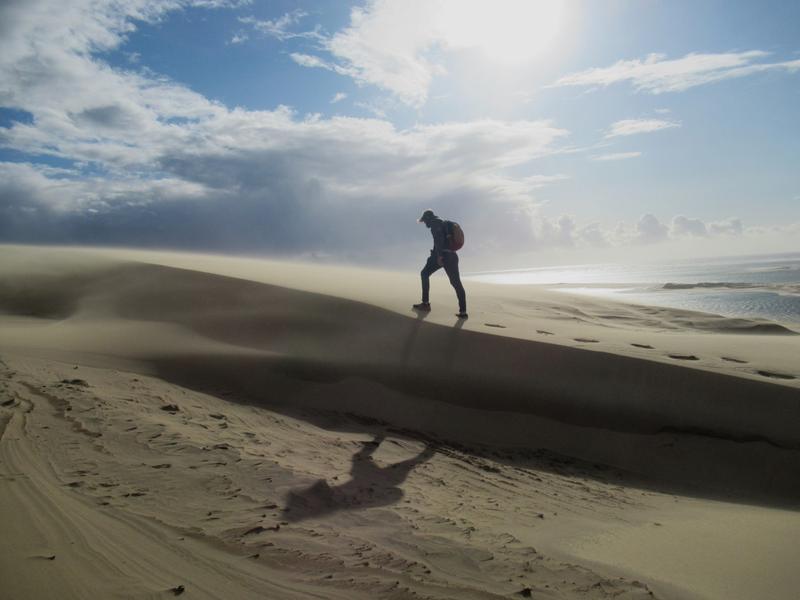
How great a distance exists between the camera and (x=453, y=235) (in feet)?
25.4

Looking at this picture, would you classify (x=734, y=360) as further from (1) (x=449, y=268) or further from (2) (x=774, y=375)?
(1) (x=449, y=268)

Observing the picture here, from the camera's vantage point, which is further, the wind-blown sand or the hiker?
the hiker

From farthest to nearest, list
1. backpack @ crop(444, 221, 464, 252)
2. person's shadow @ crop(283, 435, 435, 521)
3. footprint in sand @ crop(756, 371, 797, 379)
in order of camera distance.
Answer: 1. backpack @ crop(444, 221, 464, 252)
2. footprint in sand @ crop(756, 371, 797, 379)
3. person's shadow @ crop(283, 435, 435, 521)

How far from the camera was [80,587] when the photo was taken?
5.85 feet

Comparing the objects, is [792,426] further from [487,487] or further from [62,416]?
[62,416]

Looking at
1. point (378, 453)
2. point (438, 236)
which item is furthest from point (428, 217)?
point (378, 453)

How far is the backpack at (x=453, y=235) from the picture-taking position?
7.72 metres

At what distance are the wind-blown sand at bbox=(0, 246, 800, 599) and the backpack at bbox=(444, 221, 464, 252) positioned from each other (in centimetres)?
130

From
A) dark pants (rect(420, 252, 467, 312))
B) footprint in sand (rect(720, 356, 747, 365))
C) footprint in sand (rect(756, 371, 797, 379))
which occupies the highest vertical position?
dark pants (rect(420, 252, 467, 312))

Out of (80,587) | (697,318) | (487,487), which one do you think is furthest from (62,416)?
(697,318)

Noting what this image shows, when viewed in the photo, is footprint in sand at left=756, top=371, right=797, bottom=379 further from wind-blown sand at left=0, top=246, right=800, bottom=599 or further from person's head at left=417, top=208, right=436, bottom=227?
person's head at left=417, top=208, right=436, bottom=227

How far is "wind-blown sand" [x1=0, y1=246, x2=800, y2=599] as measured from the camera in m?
2.14

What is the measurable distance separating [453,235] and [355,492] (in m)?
5.33

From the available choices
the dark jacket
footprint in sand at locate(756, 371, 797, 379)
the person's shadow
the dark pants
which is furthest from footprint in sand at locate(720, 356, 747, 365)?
the person's shadow
